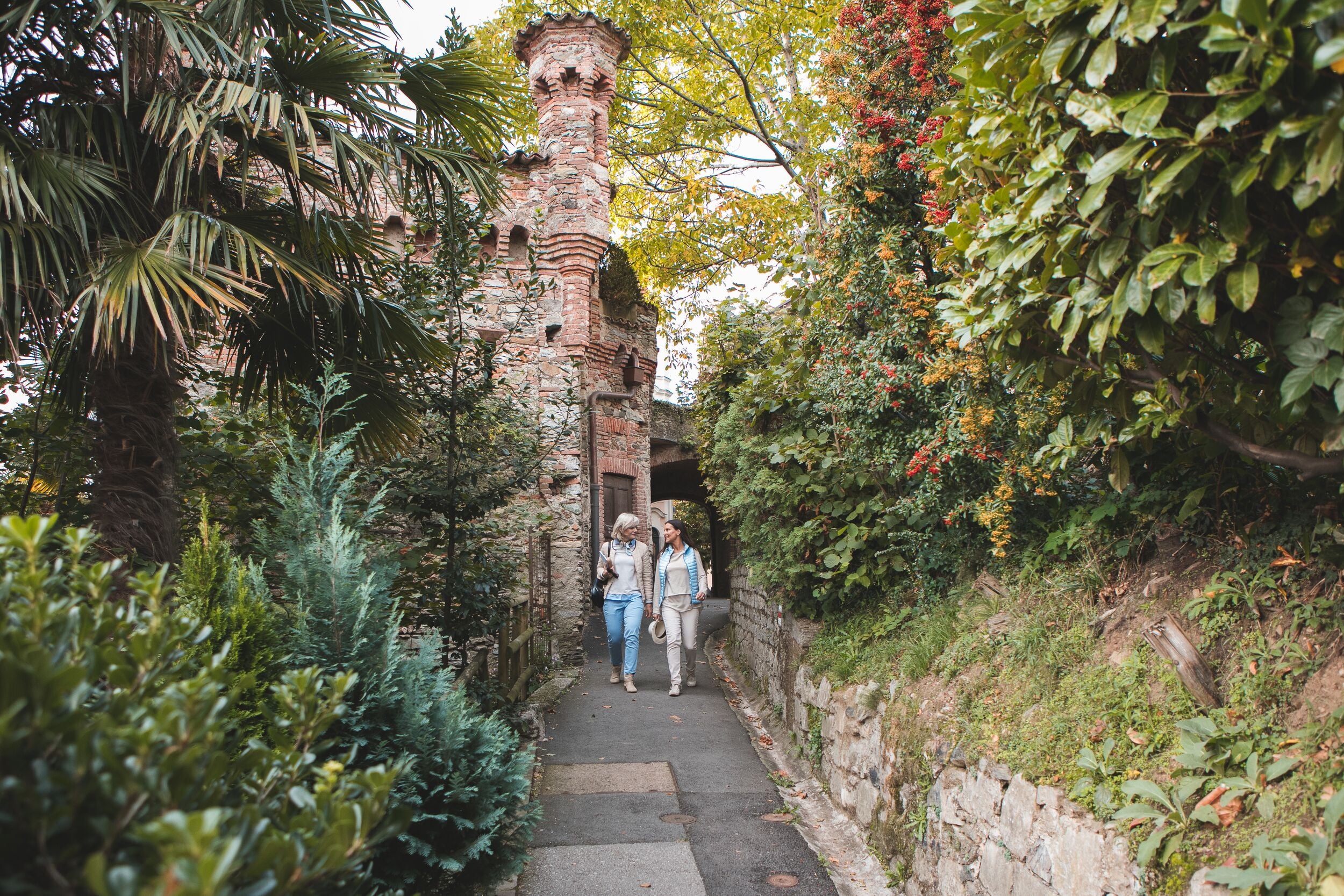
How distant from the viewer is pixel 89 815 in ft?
3.98

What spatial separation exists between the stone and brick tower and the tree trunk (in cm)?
501

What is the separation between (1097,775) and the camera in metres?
2.97

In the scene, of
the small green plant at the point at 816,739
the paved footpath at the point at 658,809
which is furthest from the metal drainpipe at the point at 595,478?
the small green plant at the point at 816,739

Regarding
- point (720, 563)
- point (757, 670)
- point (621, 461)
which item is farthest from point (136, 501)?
point (720, 563)

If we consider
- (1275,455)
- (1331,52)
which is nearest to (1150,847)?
(1275,455)

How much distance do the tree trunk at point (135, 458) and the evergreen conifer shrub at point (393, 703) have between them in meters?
1.51

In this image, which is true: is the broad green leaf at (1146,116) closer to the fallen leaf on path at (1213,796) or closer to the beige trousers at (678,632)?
the fallen leaf on path at (1213,796)

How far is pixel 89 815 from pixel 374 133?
4955 millimetres

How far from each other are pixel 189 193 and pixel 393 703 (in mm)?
3160

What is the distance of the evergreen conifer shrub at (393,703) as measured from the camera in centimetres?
316

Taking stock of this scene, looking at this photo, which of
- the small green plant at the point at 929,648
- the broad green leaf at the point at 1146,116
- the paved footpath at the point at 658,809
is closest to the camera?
the broad green leaf at the point at 1146,116

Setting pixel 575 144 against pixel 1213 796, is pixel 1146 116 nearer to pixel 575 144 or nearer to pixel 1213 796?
pixel 1213 796

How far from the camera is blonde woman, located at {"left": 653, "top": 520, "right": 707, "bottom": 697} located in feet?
28.2

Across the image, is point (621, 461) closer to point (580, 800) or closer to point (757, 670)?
point (757, 670)
